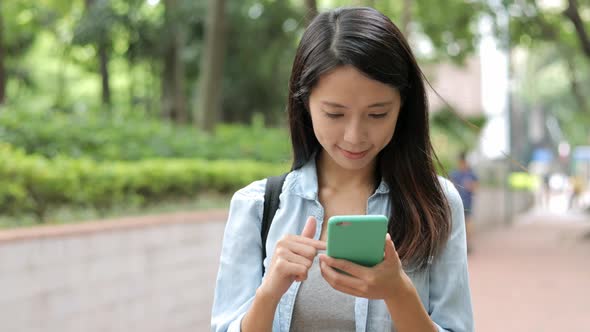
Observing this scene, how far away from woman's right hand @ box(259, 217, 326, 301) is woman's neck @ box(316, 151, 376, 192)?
0.37 meters

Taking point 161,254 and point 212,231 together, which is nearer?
point 161,254

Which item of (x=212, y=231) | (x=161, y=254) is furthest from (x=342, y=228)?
(x=212, y=231)

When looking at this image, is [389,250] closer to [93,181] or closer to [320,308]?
[320,308]

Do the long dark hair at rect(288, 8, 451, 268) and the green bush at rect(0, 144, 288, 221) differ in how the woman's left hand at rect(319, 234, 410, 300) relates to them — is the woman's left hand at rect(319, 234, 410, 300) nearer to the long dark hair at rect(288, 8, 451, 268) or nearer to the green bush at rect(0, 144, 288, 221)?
the long dark hair at rect(288, 8, 451, 268)

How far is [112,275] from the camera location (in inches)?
248

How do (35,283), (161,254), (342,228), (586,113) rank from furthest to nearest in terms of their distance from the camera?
(586,113), (161,254), (35,283), (342,228)

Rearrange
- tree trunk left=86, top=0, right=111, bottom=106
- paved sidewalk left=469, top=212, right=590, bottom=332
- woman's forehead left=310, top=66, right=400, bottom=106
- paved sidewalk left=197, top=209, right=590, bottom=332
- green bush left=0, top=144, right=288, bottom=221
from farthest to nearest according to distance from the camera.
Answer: tree trunk left=86, top=0, right=111, bottom=106
paved sidewalk left=469, top=212, right=590, bottom=332
paved sidewalk left=197, top=209, right=590, bottom=332
green bush left=0, top=144, right=288, bottom=221
woman's forehead left=310, top=66, right=400, bottom=106

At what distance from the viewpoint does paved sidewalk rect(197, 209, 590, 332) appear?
7.88 meters

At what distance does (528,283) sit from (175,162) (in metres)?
5.16

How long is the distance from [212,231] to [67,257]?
2.20 m

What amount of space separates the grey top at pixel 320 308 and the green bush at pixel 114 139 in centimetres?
711

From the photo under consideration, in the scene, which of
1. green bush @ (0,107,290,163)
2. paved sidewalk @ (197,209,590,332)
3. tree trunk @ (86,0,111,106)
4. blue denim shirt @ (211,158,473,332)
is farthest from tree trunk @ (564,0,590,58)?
blue denim shirt @ (211,158,473,332)

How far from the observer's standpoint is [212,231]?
310 inches

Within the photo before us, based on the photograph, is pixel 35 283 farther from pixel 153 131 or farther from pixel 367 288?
pixel 153 131
